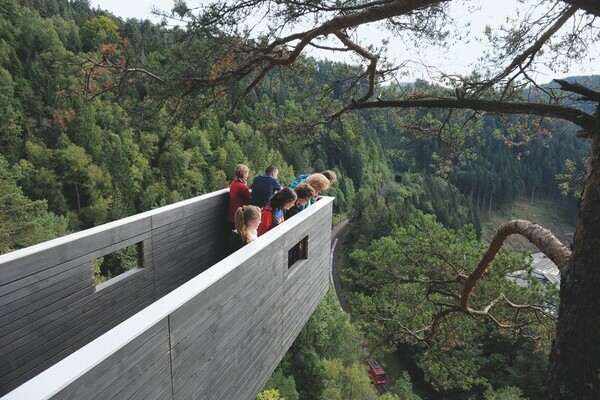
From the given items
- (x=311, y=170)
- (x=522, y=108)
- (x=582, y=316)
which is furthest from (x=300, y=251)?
(x=311, y=170)

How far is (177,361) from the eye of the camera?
194cm

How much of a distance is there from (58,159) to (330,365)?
31792 mm

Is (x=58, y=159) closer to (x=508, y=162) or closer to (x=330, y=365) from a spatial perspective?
(x=330, y=365)

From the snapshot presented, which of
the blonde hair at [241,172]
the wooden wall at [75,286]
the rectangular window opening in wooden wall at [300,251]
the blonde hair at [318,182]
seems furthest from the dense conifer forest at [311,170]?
the rectangular window opening in wooden wall at [300,251]

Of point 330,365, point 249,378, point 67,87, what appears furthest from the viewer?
point 330,365

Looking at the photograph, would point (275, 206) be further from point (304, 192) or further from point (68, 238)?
point (68, 238)

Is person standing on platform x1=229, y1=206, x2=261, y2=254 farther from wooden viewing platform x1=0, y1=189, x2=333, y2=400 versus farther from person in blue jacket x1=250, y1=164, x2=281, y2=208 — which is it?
person in blue jacket x1=250, y1=164, x2=281, y2=208

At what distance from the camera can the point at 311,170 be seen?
171 feet

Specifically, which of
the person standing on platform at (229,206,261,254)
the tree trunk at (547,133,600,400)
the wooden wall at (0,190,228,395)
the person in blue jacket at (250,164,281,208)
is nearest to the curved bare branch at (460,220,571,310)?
the tree trunk at (547,133,600,400)

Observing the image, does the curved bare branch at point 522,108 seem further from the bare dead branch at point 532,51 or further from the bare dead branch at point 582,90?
the bare dead branch at point 532,51

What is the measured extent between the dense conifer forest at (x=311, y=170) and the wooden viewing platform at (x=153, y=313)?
56.8 inches

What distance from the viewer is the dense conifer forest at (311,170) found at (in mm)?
4141

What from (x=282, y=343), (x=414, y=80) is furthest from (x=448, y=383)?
(x=414, y=80)

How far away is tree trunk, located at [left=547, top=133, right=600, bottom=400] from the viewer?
1789mm
